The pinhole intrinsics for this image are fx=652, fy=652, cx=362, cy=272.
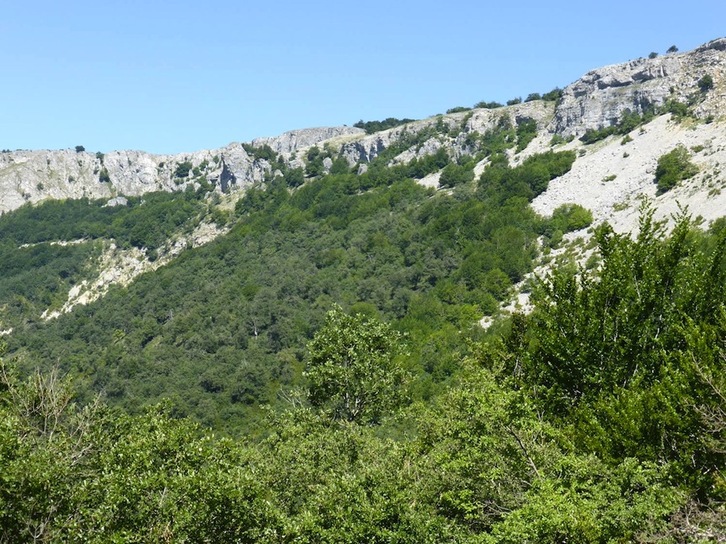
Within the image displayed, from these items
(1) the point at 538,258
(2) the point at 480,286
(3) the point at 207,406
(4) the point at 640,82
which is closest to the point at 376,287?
(2) the point at 480,286

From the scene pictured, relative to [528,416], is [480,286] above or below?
below

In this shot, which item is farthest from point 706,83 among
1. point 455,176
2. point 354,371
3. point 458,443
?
point 458,443

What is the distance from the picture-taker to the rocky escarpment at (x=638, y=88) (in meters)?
117

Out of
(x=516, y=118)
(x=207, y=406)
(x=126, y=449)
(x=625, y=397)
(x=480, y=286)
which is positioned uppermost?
(x=516, y=118)

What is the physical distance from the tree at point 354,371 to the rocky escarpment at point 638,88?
3722 inches

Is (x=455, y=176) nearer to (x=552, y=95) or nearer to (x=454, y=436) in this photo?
(x=552, y=95)

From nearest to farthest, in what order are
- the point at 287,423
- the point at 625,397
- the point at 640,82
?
the point at 625,397
the point at 287,423
the point at 640,82

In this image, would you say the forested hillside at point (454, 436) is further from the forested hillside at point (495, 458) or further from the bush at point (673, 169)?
the bush at point (673, 169)

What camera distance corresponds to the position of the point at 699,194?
8450 centimetres

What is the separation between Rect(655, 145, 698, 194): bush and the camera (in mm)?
92688

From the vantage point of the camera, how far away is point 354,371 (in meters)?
33.3

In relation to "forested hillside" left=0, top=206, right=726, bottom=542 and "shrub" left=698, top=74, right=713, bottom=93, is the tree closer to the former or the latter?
"forested hillside" left=0, top=206, right=726, bottom=542

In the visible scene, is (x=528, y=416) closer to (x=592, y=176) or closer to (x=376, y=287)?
(x=376, y=287)

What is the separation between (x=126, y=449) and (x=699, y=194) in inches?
3337
